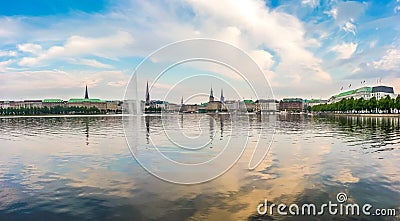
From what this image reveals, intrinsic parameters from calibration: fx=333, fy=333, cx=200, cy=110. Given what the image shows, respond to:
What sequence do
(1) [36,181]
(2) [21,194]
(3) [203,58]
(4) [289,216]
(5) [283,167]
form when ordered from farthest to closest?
(5) [283,167] → (1) [36,181] → (3) [203,58] → (2) [21,194] → (4) [289,216]

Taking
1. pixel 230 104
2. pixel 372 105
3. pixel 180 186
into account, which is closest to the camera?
pixel 180 186

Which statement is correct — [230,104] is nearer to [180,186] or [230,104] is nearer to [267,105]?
[180,186]

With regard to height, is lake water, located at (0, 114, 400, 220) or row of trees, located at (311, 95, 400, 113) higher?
row of trees, located at (311, 95, 400, 113)

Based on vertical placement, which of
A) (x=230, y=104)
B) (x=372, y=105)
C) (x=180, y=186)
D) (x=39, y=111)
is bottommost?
(x=180, y=186)

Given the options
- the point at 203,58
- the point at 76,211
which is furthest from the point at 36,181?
the point at 203,58

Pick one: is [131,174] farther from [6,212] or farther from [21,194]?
[6,212]

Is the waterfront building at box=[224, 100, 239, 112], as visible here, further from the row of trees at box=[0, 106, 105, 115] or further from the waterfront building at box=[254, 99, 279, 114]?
the row of trees at box=[0, 106, 105, 115]

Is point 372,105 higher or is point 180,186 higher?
point 372,105

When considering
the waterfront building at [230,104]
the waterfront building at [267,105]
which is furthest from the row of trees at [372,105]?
the waterfront building at [230,104]

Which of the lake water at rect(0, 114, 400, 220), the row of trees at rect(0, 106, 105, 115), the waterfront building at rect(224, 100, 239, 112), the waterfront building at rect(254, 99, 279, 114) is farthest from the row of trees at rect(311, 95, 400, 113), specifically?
the row of trees at rect(0, 106, 105, 115)

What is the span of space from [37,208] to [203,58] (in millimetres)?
7483

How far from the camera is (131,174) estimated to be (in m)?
14.9

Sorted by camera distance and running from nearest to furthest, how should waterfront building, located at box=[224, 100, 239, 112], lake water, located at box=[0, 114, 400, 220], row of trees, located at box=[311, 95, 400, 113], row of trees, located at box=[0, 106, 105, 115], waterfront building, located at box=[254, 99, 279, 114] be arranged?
lake water, located at box=[0, 114, 400, 220]
waterfront building, located at box=[224, 100, 239, 112]
waterfront building, located at box=[254, 99, 279, 114]
row of trees, located at box=[311, 95, 400, 113]
row of trees, located at box=[0, 106, 105, 115]

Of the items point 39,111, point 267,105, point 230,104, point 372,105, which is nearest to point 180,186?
point 230,104
